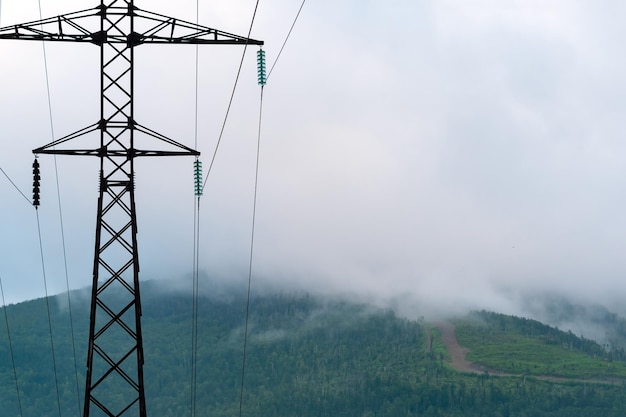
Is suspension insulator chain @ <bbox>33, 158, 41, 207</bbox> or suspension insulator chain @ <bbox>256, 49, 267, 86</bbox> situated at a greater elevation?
suspension insulator chain @ <bbox>256, 49, 267, 86</bbox>

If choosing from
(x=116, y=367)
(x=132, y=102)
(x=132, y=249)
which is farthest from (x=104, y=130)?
(x=116, y=367)

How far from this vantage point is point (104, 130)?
2007 inches

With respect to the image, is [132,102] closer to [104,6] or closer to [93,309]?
[104,6]

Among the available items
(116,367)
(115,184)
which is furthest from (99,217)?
(116,367)

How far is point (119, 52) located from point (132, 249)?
767cm

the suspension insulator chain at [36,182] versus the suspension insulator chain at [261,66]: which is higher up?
the suspension insulator chain at [261,66]

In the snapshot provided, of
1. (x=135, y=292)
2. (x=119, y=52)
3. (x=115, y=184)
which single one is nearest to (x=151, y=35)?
(x=119, y=52)

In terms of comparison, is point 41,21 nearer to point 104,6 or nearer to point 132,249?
point 104,6

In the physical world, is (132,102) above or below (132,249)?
above

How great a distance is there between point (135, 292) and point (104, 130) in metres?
6.28

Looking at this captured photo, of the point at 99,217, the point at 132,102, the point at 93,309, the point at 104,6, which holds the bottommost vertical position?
the point at 93,309

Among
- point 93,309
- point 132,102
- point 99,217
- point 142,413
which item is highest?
point 132,102

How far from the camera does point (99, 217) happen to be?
164 feet

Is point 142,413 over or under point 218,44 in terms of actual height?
under
